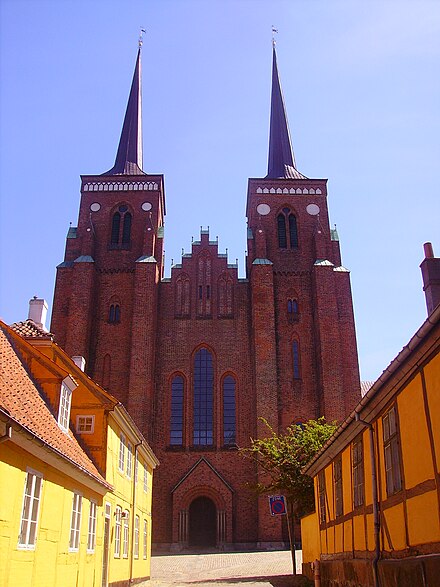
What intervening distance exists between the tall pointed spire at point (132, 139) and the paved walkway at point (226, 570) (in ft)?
85.6

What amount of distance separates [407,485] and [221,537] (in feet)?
85.5

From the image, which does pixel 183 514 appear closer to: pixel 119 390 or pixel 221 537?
pixel 221 537

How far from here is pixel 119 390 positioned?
115 feet

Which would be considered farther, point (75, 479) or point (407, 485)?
point (75, 479)

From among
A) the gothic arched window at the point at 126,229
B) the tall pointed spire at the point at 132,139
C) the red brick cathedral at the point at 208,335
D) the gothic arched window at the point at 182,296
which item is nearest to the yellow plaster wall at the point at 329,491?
the red brick cathedral at the point at 208,335

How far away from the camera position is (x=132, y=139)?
4656 cm

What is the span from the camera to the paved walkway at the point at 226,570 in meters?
18.9

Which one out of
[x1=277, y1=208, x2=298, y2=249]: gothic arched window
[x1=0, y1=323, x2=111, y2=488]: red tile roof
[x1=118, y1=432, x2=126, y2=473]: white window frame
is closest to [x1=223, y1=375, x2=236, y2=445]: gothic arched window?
[x1=277, y1=208, x2=298, y2=249]: gothic arched window

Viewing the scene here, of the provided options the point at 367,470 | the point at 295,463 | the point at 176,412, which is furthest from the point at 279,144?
the point at 367,470

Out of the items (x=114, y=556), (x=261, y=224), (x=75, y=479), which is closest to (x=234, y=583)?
(x=114, y=556)

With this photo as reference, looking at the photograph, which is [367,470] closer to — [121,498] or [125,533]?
[121,498]

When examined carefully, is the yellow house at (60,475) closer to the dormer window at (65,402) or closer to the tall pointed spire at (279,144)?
the dormer window at (65,402)

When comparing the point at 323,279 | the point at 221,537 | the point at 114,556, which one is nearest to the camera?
the point at 114,556

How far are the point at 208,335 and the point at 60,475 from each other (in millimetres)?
25815
